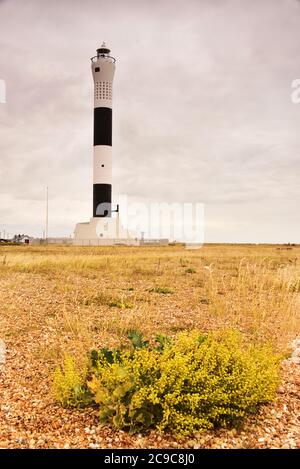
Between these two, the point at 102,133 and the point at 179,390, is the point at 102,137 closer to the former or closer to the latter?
the point at 102,133

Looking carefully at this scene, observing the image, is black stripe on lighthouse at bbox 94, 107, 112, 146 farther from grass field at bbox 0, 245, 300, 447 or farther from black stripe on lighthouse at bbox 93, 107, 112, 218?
grass field at bbox 0, 245, 300, 447

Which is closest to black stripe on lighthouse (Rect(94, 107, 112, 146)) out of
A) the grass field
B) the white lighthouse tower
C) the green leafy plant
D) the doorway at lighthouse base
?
the white lighthouse tower

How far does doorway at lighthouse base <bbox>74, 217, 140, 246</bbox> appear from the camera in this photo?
51359 mm

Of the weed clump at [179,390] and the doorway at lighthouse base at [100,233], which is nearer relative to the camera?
the weed clump at [179,390]

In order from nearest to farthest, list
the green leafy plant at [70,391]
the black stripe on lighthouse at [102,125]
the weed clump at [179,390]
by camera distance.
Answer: the weed clump at [179,390] < the green leafy plant at [70,391] < the black stripe on lighthouse at [102,125]

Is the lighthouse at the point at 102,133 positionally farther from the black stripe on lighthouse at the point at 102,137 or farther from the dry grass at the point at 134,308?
the dry grass at the point at 134,308

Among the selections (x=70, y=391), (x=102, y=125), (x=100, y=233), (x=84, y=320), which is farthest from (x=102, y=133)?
(x=70, y=391)

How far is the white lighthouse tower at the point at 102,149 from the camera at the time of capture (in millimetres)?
48094

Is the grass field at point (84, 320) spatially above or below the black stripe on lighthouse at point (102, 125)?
below

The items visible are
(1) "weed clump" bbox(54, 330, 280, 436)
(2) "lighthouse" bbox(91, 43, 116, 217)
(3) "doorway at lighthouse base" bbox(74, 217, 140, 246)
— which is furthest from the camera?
(3) "doorway at lighthouse base" bbox(74, 217, 140, 246)

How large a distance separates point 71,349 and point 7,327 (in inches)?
75.9

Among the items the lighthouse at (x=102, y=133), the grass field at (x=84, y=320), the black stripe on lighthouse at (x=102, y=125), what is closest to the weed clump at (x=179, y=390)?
the grass field at (x=84, y=320)

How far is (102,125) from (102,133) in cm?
88
